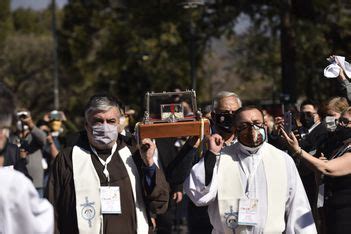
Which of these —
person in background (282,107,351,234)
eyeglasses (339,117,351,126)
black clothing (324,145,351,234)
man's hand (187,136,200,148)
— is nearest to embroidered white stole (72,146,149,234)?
man's hand (187,136,200,148)

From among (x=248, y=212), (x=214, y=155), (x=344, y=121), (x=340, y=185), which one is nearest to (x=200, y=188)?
(x=214, y=155)

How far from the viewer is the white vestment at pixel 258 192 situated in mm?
5641

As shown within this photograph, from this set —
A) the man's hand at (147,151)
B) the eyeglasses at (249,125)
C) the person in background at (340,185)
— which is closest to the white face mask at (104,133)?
the man's hand at (147,151)

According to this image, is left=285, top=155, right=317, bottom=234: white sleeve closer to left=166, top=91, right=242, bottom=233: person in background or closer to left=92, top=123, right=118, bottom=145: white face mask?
left=166, top=91, right=242, bottom=233: person in background

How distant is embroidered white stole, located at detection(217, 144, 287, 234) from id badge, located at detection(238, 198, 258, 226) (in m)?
0.04

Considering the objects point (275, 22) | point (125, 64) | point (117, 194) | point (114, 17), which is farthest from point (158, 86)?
point (117, 194)

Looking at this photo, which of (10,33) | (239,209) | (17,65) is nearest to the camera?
(239,209)

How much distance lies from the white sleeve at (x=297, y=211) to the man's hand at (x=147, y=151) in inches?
39.2

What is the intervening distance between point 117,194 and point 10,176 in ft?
6.64

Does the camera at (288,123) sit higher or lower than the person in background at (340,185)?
higher

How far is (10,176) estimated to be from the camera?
3830 millimetres

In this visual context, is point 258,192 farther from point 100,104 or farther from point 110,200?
point 100,104

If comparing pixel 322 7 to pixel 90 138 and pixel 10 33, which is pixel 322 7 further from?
pixel 10 33

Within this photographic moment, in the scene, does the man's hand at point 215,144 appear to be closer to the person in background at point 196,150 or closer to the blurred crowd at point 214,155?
the blurred crowd at point 214,155
